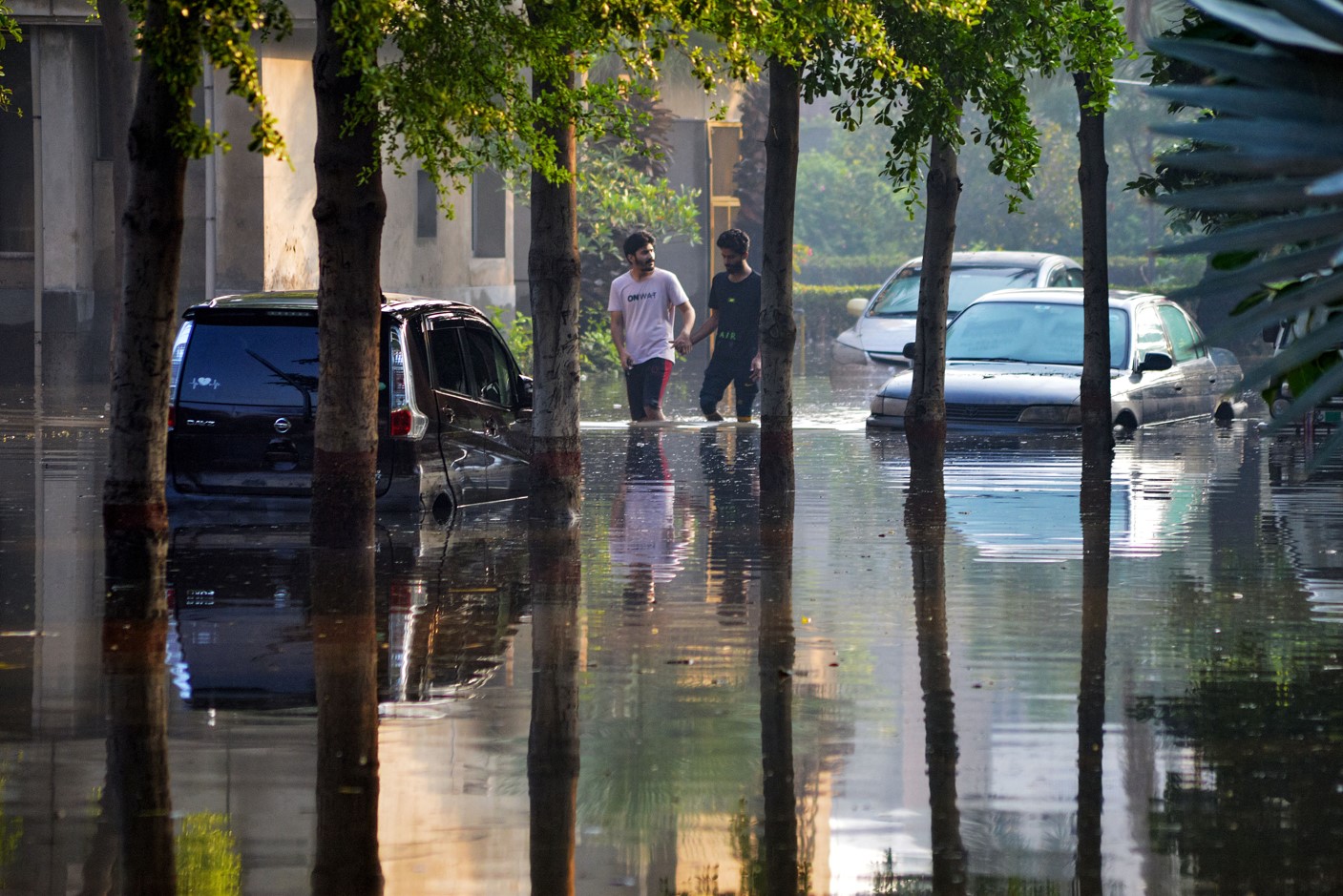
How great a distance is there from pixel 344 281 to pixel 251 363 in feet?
5.62

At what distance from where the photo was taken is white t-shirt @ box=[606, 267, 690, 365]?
19.7 meters

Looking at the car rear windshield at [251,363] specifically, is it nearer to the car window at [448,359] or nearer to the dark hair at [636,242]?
the car window at [448,359]

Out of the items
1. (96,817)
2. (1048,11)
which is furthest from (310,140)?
(96,817)

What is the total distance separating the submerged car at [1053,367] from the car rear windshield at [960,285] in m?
6.55

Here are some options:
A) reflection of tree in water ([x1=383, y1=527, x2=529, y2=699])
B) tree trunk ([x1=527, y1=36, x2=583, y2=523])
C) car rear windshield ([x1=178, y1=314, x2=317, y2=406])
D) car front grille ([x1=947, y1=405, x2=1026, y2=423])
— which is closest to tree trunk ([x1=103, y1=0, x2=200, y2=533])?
reflection of tree in water ([x1=383, y1=527, x2=529, y2=699])

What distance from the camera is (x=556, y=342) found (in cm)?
1327

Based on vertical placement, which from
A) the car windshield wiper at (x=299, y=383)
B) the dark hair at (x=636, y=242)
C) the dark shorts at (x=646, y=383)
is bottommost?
the car windshield wiper at (x=299, y=383)

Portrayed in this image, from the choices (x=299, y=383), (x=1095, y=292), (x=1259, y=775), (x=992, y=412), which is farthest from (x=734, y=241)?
(x=1259, y=775)

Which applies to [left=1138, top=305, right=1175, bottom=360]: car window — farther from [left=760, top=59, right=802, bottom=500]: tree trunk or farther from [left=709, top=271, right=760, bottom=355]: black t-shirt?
[left=760, top=59, right=802, bottom=500]: tree trunk

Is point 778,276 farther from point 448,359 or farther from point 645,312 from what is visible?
point 645,312

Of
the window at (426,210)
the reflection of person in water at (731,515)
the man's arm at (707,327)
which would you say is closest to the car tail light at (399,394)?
the reflection of person in water at (731,515)

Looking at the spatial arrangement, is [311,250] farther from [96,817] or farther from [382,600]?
[96,817]

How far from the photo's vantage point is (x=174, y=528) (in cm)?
1295

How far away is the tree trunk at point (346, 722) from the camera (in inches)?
227
